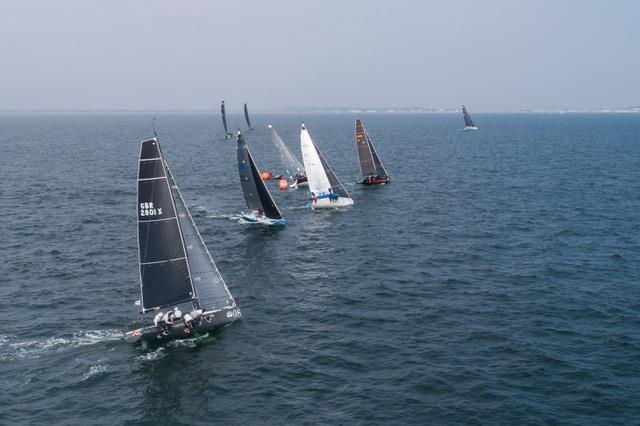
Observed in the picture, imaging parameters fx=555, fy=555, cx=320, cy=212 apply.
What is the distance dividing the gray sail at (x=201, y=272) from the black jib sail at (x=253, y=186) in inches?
1017

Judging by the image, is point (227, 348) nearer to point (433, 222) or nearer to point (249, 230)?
point (249, 230)

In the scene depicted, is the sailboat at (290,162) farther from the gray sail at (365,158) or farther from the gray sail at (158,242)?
the gray sail at (158,242)

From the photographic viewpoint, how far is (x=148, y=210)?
36.2 meters

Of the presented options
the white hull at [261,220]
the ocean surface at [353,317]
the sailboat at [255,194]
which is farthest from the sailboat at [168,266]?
the sailboat at [255,194]

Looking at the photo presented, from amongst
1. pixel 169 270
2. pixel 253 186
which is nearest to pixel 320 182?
pixel 253 186

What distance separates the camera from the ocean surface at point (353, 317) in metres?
29.0

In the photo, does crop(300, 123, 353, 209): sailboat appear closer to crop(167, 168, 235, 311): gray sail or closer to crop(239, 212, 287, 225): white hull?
crop(239, 212, 287, 225): white hull

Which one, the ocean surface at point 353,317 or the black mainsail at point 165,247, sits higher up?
the black mainsail at point 165,247

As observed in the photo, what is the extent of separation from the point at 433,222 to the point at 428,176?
38.7 m

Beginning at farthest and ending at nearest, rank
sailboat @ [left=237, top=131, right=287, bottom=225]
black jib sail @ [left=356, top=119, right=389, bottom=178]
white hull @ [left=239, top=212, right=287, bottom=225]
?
black jib sail @ [left=356, top=119, right=389, bottom=178]
sailboat @ [left=237, top=131, right=287, bottom=225]
white hull @ [left=239, top=212, right=287, bottom=225]

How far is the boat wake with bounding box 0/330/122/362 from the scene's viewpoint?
34.1 meters

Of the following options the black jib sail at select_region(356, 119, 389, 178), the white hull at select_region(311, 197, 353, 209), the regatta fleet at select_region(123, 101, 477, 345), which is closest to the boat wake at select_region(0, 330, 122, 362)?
the regatta fleet at select_region(123, 101, 477, 345)

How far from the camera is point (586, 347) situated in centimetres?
3444

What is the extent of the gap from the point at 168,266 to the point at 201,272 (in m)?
2.96
